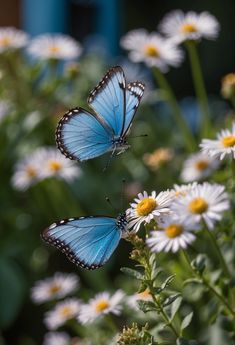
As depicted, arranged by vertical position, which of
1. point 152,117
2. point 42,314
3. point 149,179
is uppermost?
point 152,117

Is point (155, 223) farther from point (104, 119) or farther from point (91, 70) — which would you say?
point (91, 70)

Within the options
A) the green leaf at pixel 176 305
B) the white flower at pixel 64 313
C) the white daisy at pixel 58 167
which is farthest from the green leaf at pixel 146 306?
the white daisy at pixel 58 167

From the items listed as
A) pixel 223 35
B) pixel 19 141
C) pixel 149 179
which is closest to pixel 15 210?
pixel 19 141

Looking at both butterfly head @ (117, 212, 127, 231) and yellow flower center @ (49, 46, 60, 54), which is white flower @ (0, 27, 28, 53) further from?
butterfly head @ (117, 212, 127, 231)

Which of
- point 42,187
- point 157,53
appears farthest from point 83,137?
point 42,187

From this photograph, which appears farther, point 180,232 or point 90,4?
point 90,4

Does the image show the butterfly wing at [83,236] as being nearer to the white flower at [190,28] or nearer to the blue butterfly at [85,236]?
the blue butterfly at [85,236]

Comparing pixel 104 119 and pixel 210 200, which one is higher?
pixel 104 119
